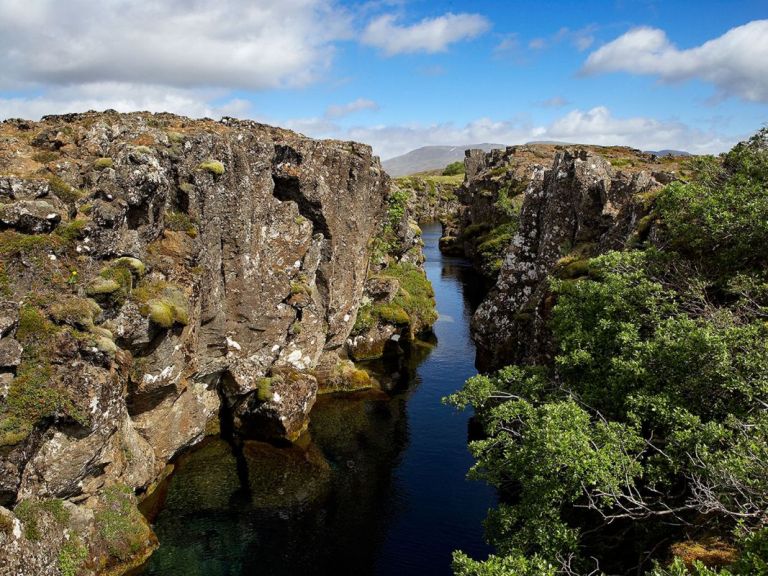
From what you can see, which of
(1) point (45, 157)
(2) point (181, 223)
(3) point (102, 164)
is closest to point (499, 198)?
(2) point (181, 223)

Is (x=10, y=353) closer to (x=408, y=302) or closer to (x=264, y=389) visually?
(x=264, y=389)

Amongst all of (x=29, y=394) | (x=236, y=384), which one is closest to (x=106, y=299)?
(x=29, y=394)

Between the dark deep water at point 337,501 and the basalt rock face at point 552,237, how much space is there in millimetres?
8781

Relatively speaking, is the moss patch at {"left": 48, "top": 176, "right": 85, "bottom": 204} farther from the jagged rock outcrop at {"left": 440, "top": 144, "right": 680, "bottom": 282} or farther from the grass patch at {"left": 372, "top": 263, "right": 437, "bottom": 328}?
the jagged rock outcrop at {"left": 440, "top": 144, "right": 680, "bottom": 282}

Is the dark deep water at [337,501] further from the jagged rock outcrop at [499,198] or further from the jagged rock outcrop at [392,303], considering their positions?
the jagged rock outcrop at [499,198]

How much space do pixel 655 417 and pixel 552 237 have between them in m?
33.9

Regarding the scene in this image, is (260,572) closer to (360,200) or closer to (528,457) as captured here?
(528,457)

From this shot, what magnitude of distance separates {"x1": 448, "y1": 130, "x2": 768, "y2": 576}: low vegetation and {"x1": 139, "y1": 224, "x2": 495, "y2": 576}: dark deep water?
39.3 feet

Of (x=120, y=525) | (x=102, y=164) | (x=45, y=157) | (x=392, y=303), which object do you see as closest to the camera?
(x=120, y=525)

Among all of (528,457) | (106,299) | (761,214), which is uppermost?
(761,214)

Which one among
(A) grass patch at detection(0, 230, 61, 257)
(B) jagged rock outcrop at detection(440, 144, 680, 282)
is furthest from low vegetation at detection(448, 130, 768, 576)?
(B) jagged rock outcrop at detection(440, 144, 680, 282)

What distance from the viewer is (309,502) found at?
36.5 meters

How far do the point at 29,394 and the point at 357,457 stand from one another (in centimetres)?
2391

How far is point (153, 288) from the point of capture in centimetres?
3472
